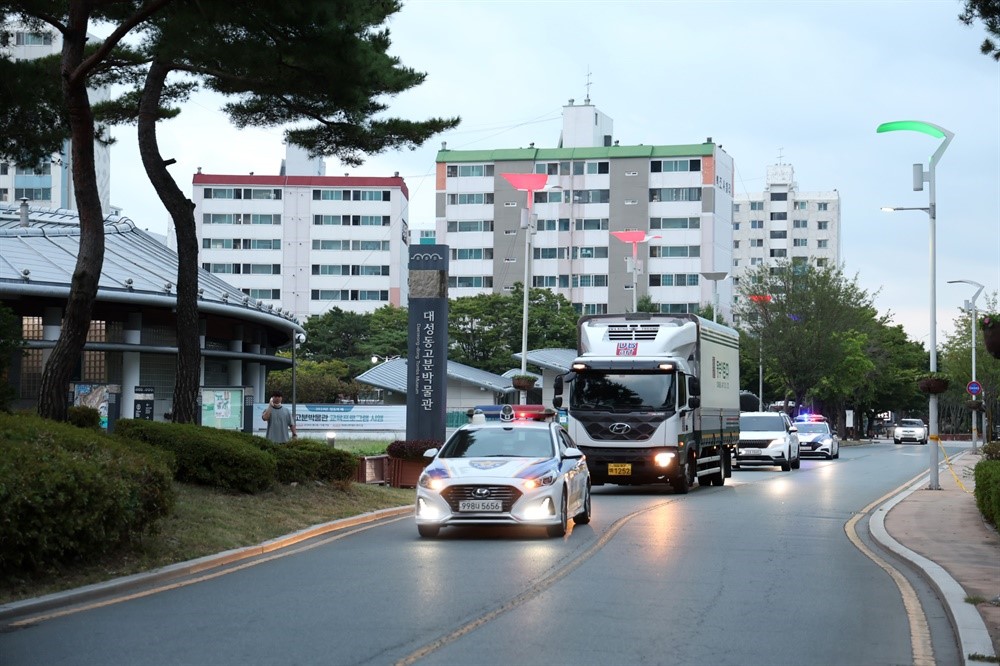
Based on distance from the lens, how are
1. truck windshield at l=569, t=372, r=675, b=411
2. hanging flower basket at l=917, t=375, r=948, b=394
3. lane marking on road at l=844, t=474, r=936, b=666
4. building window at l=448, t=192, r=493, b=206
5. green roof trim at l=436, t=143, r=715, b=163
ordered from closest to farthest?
lane marking on road at l=844, t=474, r=936, b=666 → truck windshield at l=569, t=372, r=675, b=411 → hanging flower basket at l=917, t=375, r=948, b=394 → green roof trim at l=436, t=143, r=715, b=163 → building window at l=448, t=192, r=493, b=206

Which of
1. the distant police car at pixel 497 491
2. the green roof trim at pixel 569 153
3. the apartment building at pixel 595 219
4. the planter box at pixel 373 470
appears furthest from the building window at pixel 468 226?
the distant police car at pixel 497 491

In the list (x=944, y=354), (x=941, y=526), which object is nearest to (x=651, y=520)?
(x=941, y=526)

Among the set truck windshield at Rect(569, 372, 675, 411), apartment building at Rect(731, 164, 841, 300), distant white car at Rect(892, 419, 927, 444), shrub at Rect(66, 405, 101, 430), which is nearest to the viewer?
shrub at Rect(66, 405, 101, 430)

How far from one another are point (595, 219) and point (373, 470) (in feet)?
312

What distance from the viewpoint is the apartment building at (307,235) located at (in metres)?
128

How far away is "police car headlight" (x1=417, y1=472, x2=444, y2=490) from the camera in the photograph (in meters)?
17.8

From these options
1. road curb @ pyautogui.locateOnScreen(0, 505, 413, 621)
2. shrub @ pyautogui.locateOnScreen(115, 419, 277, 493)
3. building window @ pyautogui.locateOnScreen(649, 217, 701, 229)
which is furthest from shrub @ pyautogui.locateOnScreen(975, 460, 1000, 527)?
building window @ pyautogui.locateOnScreen(649, 217, 701, 229)

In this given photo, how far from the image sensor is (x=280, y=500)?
66.4ft

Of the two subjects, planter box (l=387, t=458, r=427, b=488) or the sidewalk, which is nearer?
the sidewalk

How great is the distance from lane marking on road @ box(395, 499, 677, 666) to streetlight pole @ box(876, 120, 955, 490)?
12464 mm

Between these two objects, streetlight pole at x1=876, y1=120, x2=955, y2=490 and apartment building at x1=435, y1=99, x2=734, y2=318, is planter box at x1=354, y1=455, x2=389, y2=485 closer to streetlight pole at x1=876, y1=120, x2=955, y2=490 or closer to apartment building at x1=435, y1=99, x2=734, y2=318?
streetlight pole at x1=876, y1=120, x2=955, y2=490

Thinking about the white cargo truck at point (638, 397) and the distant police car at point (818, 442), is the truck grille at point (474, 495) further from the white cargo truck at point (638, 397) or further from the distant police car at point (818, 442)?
the distant police car at point (818, 442)

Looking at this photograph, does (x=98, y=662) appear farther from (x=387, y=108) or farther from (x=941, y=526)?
(x=387, y=108)

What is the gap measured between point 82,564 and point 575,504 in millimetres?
8037
